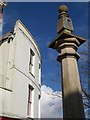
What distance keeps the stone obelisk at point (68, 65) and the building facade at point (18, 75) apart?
7292 millimetres

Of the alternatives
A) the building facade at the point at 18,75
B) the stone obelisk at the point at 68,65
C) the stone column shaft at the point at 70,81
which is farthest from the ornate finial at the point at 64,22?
the building facade at the point at 18,75

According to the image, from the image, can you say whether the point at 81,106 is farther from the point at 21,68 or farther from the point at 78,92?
the point at 21,68

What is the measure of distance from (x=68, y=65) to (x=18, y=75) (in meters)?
8.59

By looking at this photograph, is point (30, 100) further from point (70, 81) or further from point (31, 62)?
point (70, 81)

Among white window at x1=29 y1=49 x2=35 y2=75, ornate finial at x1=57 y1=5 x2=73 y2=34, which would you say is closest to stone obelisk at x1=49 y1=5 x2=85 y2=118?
ornate finial at x1=57 y1=5 x2=73 y2=34

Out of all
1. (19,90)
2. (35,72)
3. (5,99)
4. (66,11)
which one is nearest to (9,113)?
(5,99)

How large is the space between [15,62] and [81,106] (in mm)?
9031

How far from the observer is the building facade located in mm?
10148

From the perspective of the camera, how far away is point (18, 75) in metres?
11.3

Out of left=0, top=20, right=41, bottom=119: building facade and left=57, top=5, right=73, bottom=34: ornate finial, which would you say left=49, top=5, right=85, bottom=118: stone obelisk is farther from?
left=0, top=20, right=41, bottom=119: building facade

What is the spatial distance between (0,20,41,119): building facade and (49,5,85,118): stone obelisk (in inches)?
287

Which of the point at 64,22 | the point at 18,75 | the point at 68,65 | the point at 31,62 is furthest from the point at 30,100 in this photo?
the point at 68,65

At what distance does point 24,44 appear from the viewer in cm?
1314

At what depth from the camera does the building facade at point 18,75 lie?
1015 cm
